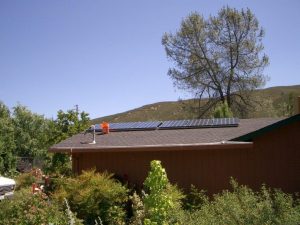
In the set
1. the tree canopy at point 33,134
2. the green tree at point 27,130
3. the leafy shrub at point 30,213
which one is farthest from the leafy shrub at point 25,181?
the green tree at point 27,130

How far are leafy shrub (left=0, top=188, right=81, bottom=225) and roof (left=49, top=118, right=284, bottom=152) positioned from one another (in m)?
3.32

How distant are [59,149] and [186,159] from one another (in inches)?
163

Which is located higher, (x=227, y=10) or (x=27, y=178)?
(x=227, y=10)

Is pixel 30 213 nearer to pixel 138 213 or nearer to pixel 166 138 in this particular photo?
pixel 138 213

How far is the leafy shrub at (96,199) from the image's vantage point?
38.0 feet

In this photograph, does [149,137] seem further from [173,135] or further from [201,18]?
[201,18]

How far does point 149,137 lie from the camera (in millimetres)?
14430

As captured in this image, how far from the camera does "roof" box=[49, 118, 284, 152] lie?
12.8m

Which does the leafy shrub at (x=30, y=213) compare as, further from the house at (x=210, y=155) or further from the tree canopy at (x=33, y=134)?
the tree canopy at (x=33, y=134)

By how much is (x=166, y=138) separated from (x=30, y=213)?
5314 mm

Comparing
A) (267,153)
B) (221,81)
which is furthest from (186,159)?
(221,81)

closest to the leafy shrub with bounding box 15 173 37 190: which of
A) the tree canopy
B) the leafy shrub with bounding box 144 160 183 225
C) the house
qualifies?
the tree canopy

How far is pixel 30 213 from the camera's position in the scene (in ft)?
32.6

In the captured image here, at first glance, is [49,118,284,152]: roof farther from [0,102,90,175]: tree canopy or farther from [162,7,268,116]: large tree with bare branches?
[162,7,268,116]: large tree with bare branches
